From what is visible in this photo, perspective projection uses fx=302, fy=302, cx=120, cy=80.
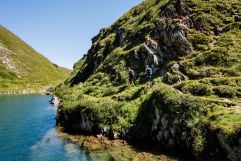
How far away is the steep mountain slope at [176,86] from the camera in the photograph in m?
34.2

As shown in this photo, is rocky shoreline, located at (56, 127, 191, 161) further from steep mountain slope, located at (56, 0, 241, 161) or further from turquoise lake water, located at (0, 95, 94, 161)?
steep mountain slope, located at (56, 0, 241, 161)

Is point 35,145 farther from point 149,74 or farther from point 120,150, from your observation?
point 149,74

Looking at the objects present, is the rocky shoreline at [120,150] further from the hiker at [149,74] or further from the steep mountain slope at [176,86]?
the hiker at [149,74]

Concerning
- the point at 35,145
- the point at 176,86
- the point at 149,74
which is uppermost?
the point at 149,74

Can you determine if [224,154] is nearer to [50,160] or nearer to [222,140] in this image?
[222,140]

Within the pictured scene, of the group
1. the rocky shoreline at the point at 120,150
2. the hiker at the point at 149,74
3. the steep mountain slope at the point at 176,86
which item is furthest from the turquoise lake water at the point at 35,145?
the hiker at the point at 149,74

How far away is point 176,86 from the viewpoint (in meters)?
47.9

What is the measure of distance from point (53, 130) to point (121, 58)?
27.0 meters

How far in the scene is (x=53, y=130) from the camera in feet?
194

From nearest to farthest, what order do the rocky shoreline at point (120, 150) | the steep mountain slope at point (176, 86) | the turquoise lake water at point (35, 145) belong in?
the steep mountain slope at point (176, 86)
the rocky shoreline at point (120, 150)
the turquoise lake water at point (35, 145)

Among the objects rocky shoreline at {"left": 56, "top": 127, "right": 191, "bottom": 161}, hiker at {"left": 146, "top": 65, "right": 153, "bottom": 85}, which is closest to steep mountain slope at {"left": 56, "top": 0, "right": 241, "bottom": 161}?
hiker at {"left": 146, "top": 65, "right": 153, "bottom": 85}

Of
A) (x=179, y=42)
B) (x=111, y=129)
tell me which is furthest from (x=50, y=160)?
(x=179, y=42)

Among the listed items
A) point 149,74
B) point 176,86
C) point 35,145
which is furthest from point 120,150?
point 149,74

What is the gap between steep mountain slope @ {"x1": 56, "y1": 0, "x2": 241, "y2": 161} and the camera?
34188 mm
